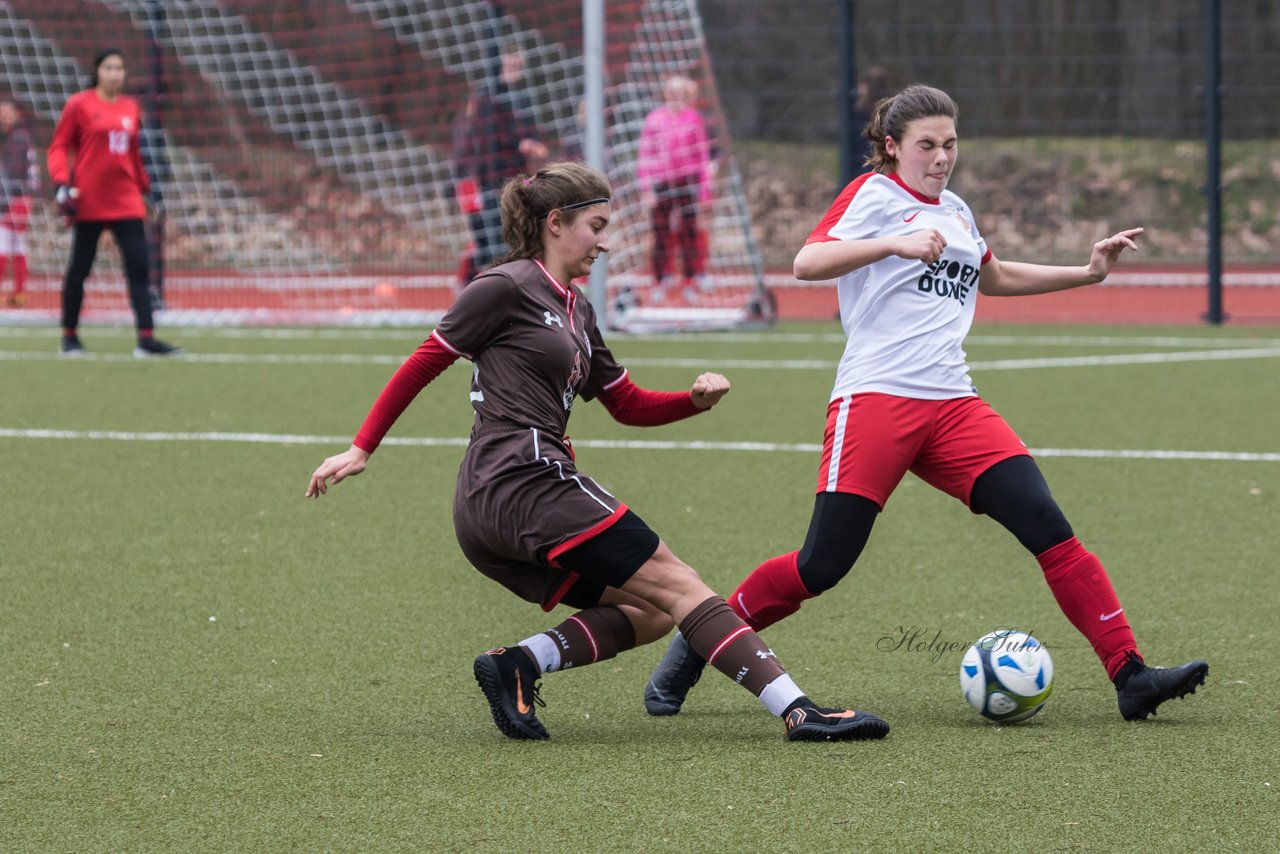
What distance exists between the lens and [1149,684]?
4.32 metres

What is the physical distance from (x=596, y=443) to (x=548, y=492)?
4.77m

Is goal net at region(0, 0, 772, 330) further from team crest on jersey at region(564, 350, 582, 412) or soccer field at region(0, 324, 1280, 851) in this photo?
team crest on jersey at region(564, 350, 582, 412)

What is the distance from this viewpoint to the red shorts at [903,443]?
449 centimetres

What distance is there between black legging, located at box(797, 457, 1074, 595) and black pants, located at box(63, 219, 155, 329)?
8207 mm

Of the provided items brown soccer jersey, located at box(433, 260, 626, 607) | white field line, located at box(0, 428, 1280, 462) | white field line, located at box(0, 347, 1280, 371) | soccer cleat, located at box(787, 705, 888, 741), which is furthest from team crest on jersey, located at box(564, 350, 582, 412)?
white field line, located at box(0, 347, 1280, 371)

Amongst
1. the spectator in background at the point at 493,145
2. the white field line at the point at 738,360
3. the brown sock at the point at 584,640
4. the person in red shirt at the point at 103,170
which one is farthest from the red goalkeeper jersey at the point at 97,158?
the brown sock at the point at 584,640

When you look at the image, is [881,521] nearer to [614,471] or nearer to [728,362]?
[614,471]

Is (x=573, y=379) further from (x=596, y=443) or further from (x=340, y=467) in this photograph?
(x=596, y=443)

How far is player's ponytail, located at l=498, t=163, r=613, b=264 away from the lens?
14.4 feet

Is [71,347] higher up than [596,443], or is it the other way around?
[596,443]

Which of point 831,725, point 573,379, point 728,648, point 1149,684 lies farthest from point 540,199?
point 1149,684

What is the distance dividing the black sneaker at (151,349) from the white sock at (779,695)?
358 inches

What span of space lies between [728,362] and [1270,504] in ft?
17.7

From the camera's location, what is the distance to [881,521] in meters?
7.06
